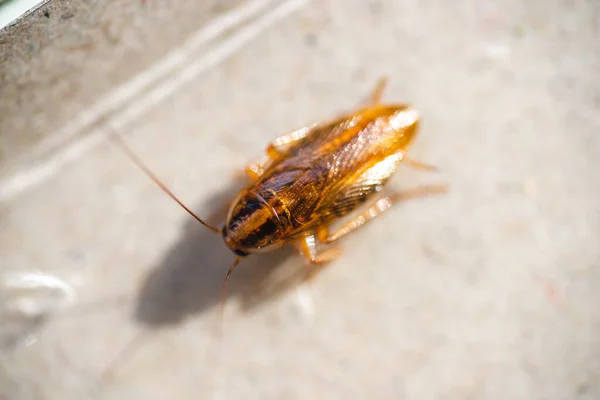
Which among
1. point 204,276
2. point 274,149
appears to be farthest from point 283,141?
point 204,276

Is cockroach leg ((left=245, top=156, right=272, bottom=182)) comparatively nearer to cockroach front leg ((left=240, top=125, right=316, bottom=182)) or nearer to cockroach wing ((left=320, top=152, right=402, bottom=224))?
cockroach front leg ((left=240, top=125, right=316, bottom=182))

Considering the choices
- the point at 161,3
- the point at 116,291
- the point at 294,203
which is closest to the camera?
the point at 294,203

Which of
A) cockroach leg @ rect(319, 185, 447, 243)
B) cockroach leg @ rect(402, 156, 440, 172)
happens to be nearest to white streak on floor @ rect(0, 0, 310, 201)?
cockroach leg @ rect(402, 156, 440, 172)

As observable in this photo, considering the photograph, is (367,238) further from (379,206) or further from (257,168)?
(257,168)

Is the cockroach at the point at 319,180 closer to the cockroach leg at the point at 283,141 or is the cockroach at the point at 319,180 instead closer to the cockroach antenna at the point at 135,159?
the cockroach leg at the point at 283,141

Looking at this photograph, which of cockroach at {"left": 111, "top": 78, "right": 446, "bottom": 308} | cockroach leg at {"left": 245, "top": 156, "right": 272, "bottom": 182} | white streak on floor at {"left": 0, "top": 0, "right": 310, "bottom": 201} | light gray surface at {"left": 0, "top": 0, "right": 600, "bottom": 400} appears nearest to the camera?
cockroach at {"left": 111, "top": 78, "right": 446, "bottom": 308}

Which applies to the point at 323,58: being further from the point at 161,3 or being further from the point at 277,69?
the point at 161,3

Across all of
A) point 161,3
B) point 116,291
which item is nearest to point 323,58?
point 161,3
